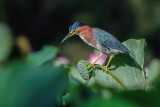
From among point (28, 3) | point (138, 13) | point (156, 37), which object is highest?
point (28, 3)

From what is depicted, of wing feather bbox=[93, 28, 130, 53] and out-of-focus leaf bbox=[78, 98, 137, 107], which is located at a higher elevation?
out-of-focus leaf bbox=[78, 98, 137, 107]

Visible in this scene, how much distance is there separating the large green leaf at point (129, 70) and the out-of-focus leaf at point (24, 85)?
0.48 metres

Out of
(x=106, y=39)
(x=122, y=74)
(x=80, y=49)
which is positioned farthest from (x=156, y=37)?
(x=122, y=74)

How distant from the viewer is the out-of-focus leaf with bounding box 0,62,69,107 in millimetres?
520

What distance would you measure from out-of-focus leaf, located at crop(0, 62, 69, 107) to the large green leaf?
1.57 feet

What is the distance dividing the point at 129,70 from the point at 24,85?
65 cm

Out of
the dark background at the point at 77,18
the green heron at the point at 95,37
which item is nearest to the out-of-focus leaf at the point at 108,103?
the green heron at the point at 95,37

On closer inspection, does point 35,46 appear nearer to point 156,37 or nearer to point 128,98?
point 156,37

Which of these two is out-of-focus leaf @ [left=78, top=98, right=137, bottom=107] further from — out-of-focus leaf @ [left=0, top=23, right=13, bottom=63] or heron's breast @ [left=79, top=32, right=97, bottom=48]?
heron's breast @ [left=79, top=32, right=97, bottom=48]

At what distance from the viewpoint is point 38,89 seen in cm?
52

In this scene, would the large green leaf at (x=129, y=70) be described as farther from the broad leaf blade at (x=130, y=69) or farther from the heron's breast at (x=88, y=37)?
the heron's breast at (x=88, y=37)

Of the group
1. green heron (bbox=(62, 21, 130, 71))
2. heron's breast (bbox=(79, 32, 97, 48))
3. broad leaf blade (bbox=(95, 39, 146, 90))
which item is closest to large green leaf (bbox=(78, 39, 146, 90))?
broad leaf blade (bbox=(95, 39, 146, 90))

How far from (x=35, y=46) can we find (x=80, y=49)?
5.79 ft

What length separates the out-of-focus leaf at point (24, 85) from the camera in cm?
52
